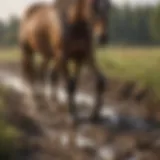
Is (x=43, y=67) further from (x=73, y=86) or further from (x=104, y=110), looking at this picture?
(x=104, y=110)

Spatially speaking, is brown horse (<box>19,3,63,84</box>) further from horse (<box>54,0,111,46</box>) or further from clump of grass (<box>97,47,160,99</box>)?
clump of grass (<box>97,47,160,99</box>)

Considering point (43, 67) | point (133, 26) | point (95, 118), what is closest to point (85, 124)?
point (95, 118)

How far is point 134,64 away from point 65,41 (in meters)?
0.21

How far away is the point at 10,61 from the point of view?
51.1 inches

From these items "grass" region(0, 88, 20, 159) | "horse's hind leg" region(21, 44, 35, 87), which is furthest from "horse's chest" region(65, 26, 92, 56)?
"grass" region(0, 88, 20, 159)

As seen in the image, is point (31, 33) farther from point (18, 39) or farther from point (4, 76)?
point (4, 76)

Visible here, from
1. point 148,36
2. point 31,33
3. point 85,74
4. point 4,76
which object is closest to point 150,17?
point 148,36

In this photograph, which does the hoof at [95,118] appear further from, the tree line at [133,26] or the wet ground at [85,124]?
the tree line at [133,26]

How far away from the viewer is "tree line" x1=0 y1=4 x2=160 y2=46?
1.29 metres

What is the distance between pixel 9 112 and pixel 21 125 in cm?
5

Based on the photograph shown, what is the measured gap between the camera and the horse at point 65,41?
1.29 meters

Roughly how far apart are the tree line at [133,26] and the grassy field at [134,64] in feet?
0.08

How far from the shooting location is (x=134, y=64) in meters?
1.28

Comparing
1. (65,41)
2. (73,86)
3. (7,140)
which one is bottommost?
(7,140)
